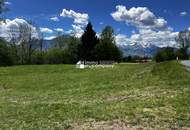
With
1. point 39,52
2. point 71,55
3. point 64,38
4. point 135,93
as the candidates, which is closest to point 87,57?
point 71,55

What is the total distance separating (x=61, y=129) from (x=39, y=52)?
439 feet

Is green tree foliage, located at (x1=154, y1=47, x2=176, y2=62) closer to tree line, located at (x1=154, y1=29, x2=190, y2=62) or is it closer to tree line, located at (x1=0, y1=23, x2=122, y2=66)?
tree line, located at (x1=154, y1=29, x2=190, y2=62)

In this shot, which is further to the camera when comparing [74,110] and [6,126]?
[74,110]

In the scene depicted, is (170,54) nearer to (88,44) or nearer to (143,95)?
(88,44)

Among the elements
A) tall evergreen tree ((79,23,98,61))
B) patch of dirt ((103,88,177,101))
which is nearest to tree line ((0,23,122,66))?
tall evergreen tree ((79,23,98,61))

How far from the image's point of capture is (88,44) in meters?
104

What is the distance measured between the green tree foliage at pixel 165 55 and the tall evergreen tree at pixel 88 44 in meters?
16.6

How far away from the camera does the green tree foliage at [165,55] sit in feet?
336

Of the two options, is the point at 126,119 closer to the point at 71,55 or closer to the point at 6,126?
the point at 6,126

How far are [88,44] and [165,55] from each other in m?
20.5

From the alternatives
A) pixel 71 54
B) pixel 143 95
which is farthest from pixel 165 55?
pixel 143 95

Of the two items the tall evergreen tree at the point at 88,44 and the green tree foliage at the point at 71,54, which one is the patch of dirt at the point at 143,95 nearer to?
the tall evergreen tree at the point at 88,44

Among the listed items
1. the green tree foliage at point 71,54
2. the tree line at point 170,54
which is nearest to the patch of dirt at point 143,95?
the tree line at point 170,54

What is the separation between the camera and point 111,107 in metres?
12.7
